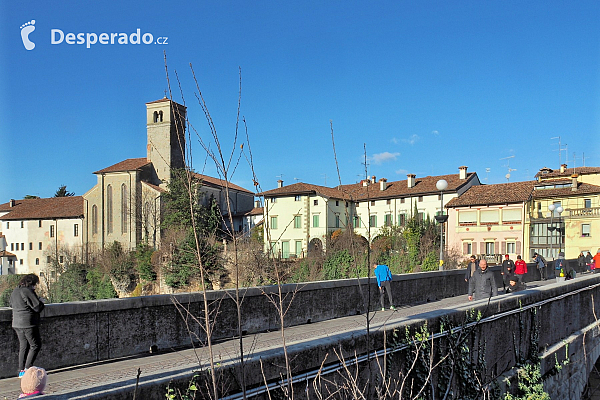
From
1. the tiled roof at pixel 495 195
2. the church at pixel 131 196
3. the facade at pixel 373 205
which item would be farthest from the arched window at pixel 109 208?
the tiled roof at pixel 495 195

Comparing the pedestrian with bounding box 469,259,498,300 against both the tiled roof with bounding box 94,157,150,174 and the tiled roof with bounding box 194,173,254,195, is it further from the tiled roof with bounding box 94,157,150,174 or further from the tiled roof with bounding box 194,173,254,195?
the tiled roof with bounding box 94,157,150,174

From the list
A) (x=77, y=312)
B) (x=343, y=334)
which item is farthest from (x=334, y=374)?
(x=77, y=312)

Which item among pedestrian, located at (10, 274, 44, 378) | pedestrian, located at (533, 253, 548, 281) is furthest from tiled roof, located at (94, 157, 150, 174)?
pedestrian, located at (10, 274, 44, 378)

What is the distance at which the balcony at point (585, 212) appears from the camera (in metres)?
46.4

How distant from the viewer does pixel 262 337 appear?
9125mm

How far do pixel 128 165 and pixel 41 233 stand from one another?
18.5m

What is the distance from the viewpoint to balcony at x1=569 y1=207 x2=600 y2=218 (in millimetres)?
46406

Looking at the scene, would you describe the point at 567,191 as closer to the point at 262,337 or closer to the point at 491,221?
the point at 491,221

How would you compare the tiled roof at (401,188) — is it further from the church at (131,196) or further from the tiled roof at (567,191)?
the tiled roof at (567,191)

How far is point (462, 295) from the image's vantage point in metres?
18.7

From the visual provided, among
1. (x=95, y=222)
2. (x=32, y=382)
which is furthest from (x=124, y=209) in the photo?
(x=32, y=382)

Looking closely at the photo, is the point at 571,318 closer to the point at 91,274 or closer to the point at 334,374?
the point at 334,374

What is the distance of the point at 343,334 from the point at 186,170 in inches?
95.9

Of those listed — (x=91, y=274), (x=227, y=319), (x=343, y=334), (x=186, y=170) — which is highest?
(x=186, y=170)
